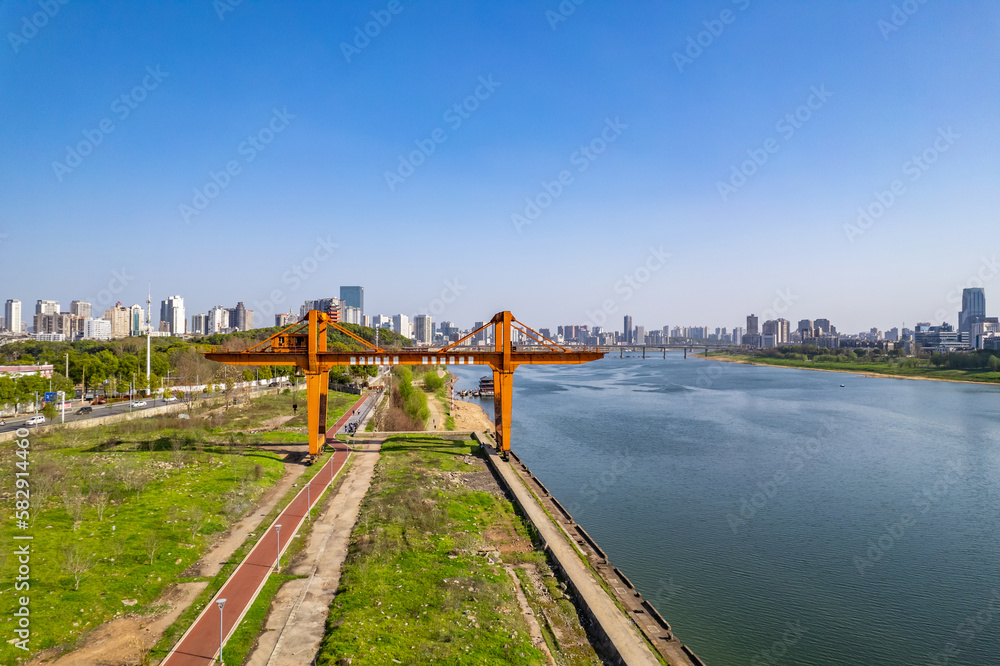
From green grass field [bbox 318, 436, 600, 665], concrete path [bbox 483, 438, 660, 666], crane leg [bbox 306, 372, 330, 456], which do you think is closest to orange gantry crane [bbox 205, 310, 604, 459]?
crane leg [bbox 306, 372, 330, 456]

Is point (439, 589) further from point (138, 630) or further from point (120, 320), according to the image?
point (120, 320)

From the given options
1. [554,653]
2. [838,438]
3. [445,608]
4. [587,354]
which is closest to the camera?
[554,653]

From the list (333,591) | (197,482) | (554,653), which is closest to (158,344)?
(197,482)

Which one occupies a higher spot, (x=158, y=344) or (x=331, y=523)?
(x=158, y=344)

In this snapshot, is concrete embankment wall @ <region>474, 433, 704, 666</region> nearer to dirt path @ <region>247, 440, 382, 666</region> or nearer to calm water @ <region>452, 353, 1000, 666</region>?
calm water @ <region>452, 353, 1000, 666</region>

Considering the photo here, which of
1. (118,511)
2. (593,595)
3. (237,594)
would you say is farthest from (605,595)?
(118,511)

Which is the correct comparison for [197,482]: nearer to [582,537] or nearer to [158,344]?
[582,537]

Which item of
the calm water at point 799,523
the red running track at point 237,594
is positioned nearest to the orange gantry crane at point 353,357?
the calm water at point 799,523
